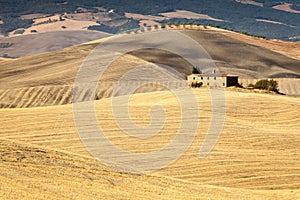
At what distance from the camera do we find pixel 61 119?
45.0 metres

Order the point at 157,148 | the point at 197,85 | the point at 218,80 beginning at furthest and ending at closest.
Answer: the point at 218,80 < the point at 197,85 < the point at 157,148

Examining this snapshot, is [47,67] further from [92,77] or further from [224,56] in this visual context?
Result: [224,56]

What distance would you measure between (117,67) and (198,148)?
7511 cm

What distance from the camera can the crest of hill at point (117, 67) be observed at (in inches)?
3433

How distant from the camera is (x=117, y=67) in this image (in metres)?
114

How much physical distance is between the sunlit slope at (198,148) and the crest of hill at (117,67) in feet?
107

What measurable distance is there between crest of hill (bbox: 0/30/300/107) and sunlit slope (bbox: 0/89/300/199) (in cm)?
3276

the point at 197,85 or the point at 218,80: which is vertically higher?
the point at 218,80

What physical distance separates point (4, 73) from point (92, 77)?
30.1 metres

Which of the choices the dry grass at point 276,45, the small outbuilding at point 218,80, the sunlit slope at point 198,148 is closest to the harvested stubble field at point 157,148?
the sunlit slope at point 198,148

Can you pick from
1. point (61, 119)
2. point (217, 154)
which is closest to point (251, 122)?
point (217, 154)

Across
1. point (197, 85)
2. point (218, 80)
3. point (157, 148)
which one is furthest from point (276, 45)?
point (157, 148)

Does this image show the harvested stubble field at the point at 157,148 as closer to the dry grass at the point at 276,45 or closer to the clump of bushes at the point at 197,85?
the clump of bushes at the point at 197,85

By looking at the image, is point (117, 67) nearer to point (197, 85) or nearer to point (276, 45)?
point (197, 85)
